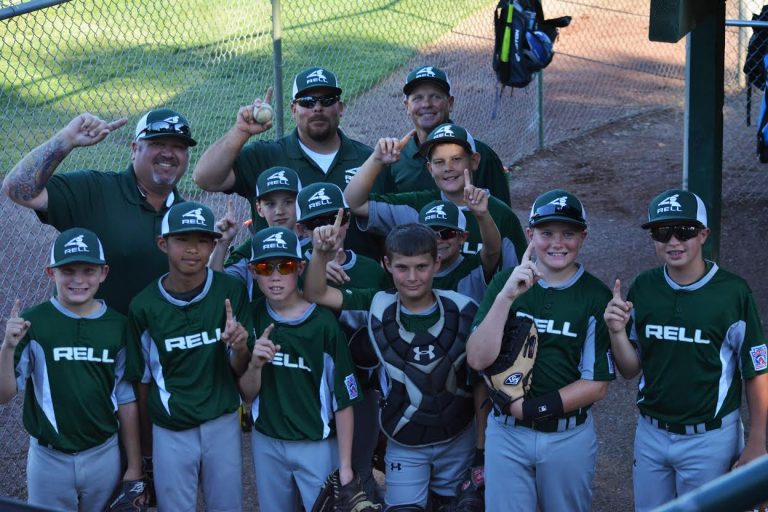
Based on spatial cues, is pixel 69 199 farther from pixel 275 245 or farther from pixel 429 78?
pixel 429 78

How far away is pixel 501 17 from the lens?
9.24m

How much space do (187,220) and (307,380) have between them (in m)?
0.85

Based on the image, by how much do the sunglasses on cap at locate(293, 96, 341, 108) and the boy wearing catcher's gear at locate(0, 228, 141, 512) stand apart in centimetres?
142

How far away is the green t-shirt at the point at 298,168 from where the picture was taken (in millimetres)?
5219

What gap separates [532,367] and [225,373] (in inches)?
51.9

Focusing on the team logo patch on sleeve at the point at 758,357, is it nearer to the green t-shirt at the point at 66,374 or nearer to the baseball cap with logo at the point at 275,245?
the baseball cap with logo at the point at 275,245

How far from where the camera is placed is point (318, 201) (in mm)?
4555

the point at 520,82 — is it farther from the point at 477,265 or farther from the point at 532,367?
the point at 532,367

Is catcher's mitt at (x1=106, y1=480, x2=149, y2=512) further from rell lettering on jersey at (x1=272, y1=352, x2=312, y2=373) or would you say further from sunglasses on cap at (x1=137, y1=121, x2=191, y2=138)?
sunglasses on cap at (x1=137, y1=121, x2=191, y2=138)

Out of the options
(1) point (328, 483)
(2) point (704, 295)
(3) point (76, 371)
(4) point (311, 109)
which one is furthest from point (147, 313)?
(2) point (704, 295)

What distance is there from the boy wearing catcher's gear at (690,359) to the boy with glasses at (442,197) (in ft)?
3.01

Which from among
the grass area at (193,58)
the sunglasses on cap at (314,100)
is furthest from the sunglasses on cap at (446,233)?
the grass area at (193,58)

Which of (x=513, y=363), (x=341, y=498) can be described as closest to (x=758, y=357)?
(x=513, y=363)

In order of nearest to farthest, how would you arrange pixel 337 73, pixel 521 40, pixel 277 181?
1. pixel 277 181
2. pixel 521 40
3. pixel 337 73
